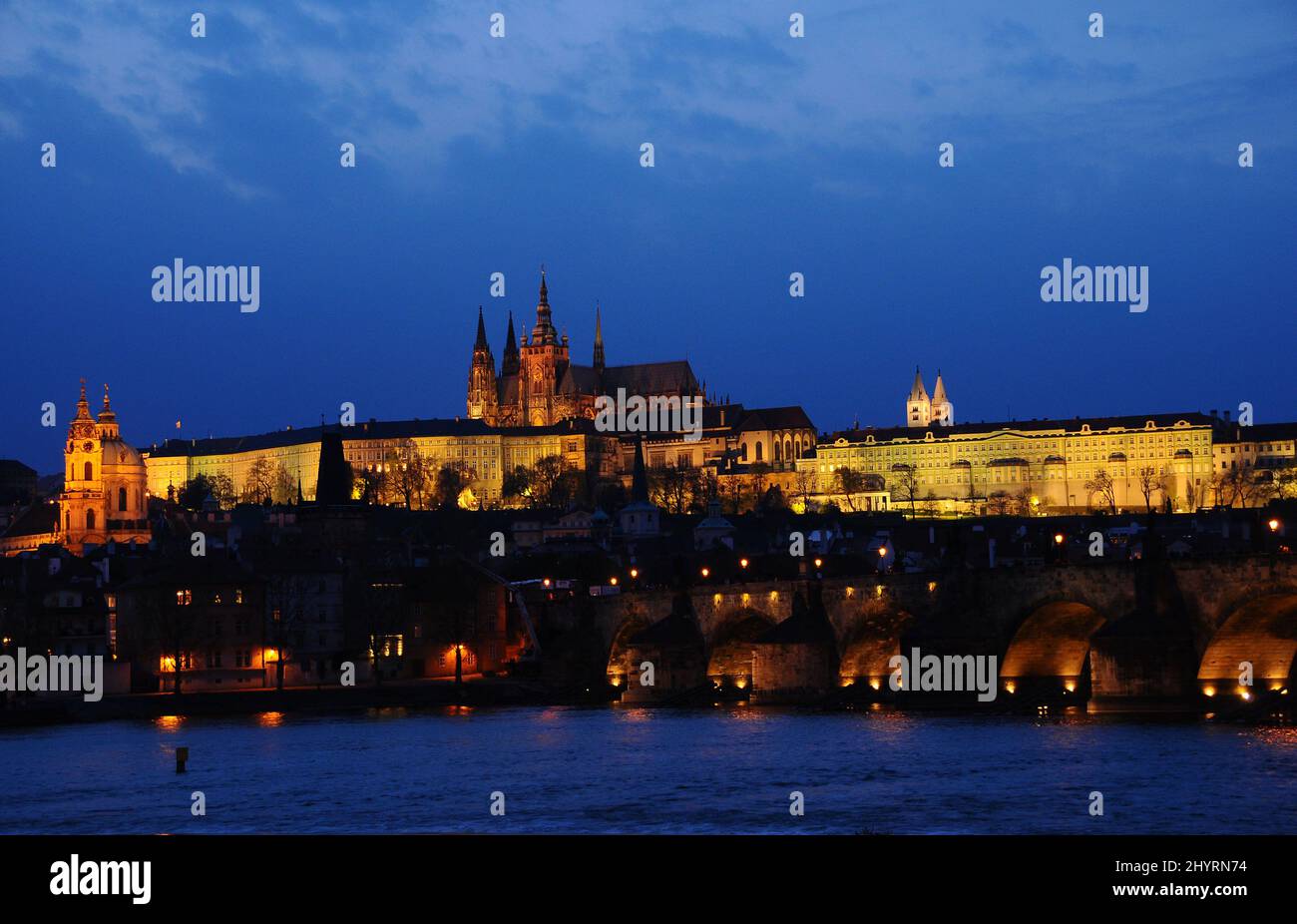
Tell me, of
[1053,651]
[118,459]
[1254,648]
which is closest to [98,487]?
[118,459]

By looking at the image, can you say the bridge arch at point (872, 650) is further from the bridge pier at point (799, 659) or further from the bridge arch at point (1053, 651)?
the bridge arch at point (1053, 651)

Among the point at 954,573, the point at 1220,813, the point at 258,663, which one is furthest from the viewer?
the point at 258,663

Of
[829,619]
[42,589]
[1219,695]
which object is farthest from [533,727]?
[42,589]

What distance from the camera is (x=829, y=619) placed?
75.6 m

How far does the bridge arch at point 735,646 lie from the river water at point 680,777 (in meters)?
12.2

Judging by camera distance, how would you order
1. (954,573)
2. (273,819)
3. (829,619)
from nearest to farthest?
(273,819) < (954,573) < (829,619)

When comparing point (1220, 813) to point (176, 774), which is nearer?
point (1220, 813)

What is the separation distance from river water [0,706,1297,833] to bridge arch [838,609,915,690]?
5.06m

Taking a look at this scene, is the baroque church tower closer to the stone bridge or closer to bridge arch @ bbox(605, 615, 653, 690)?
bridge arch @ bbox(605, 615, 653, 690)

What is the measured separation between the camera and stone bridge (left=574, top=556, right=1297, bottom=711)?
192ft

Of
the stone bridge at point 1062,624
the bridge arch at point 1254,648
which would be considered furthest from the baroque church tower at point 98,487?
the bridge arch at point 1254,648

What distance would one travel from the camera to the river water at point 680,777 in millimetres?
41844
